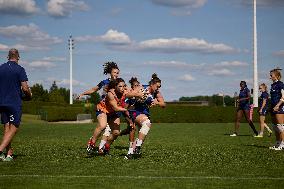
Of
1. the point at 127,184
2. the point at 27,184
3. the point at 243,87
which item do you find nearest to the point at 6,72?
the point at 27,184

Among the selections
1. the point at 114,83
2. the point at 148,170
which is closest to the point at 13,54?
the point at 114,83

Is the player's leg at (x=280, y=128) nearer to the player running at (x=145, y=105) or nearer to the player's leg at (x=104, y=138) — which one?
the player running at (x=145, y=105)

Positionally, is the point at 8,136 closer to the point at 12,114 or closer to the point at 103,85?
the point at 12,114

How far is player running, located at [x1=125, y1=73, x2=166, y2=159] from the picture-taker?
1129 centimetres

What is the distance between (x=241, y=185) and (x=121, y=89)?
181 inches

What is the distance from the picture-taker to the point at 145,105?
1156 cm

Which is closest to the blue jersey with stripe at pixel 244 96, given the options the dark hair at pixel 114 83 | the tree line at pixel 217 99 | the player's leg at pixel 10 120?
the dark hair at pixel 114 83

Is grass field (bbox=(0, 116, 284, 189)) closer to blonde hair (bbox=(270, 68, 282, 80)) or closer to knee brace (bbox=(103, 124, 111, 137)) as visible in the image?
knee brace (bbox=(103, 124, 111, 137))

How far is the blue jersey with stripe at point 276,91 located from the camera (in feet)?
46.2

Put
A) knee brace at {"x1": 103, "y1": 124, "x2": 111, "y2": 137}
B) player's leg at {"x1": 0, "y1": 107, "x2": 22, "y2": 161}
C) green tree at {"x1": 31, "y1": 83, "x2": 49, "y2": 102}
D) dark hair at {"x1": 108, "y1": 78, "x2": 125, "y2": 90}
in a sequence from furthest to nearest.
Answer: green tree at {"x1": 31, "y1": 83, "x2": 49, "y2": 102} → knee brace at {"x1": 103, "y1": 124, "x2": 111, "y2": 137} → dark hair at {"x1": 108, "y1": 78, "x2": 125, "y2": 90} → player's leg at {"x1": 0, "y1": 107, "x2": 22, "y2": 161}

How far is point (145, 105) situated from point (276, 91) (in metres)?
4.71

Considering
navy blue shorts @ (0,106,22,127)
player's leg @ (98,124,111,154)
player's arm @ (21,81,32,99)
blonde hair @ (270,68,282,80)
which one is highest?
blonde hair @ (270,68,282,80)

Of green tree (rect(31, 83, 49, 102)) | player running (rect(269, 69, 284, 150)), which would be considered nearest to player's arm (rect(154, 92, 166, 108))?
player running (rect(269, 69, 284, 150))

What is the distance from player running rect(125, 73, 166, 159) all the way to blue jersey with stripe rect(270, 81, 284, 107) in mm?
4258
